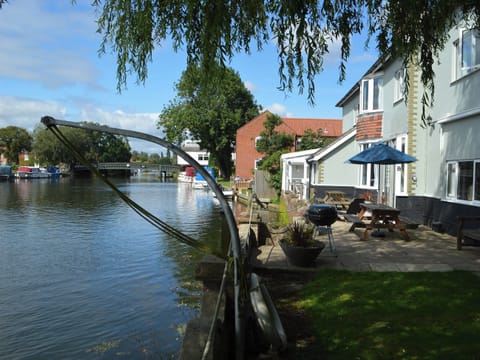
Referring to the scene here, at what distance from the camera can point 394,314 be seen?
5.73 meters

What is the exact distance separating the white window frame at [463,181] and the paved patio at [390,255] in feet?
4.14

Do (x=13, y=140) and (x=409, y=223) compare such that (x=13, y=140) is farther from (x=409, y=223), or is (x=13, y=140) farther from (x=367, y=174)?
(x=409, y=223)

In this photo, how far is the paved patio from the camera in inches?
330

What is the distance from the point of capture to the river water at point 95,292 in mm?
7824

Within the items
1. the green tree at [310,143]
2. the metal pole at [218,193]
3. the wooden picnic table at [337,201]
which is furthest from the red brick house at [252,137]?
the metal pole at [218,193]

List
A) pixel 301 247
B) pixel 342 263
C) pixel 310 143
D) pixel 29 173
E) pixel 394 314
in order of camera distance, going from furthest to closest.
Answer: pixel 29 173 < pixel 310 143 < pixel 342 263 < pixel 301 247 < pixel 394 314

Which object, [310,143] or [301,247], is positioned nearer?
[301,247]

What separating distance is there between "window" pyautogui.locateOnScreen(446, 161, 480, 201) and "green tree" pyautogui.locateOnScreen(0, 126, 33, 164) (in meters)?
105

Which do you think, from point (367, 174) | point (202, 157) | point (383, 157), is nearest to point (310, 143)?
point (367, 174)

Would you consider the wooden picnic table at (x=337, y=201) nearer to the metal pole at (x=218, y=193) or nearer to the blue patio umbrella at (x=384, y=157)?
the blue patio umbrella at (x=384, y=157)

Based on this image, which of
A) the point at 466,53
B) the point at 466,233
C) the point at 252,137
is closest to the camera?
the point at 466,233

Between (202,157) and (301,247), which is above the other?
(202,157)

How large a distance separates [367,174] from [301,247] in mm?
15317

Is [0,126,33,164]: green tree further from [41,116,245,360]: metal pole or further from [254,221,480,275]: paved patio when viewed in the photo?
[41,116,245,360]: metal pole
